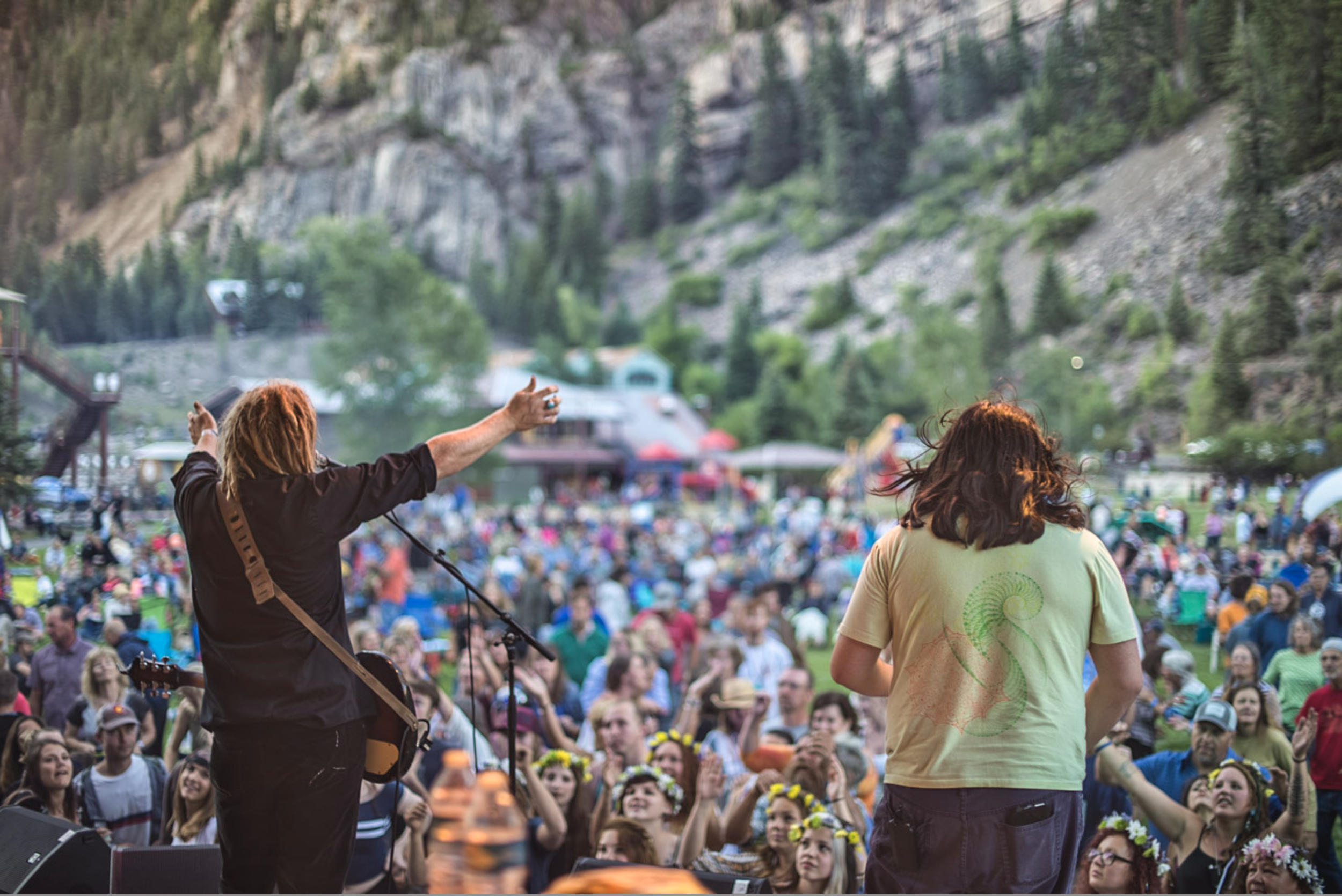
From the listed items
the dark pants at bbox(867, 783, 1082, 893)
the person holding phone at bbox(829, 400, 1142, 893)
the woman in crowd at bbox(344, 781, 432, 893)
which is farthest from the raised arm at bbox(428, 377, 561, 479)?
the woman in crowd at bbox(344, 781, 432, 893)

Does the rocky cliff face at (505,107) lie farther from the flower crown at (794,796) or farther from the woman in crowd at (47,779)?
the flower crown at (794,796)

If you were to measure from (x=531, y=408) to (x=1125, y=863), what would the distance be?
2236 mm

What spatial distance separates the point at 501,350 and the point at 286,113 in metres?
17.7

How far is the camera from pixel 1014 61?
856 cm

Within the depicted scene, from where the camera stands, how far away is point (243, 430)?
2123 millimetres

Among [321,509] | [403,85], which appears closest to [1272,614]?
[321,509]

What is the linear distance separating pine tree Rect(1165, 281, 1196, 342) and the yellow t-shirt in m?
5.65

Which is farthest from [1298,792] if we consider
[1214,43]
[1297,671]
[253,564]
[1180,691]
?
[1214,43]

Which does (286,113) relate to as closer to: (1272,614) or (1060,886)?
(1272,614)

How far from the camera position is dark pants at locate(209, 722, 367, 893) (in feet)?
6.93

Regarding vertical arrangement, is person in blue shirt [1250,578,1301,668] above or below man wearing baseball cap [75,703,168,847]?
above

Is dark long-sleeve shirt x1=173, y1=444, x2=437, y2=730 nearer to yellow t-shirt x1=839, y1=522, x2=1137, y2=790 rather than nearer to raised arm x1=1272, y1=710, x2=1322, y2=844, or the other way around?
yellow t-shirt x1=839, y1=522, x2=1137, y2=790

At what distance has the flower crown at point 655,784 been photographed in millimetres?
3488

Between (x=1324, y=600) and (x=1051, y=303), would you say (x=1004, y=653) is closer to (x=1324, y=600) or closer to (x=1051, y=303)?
(x=1324, y=600)
